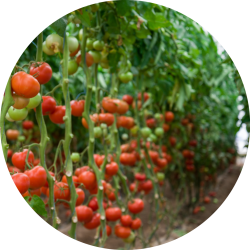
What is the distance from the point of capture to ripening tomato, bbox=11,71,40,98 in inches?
20.2

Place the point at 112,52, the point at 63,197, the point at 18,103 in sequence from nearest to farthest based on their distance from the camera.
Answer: the point at 18,103 → the point at 63,197 → the point at 112,52

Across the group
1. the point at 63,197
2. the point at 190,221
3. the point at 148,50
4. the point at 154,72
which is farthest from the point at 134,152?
the point at 190,221

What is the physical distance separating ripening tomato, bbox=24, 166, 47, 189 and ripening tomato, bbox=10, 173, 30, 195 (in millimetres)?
24

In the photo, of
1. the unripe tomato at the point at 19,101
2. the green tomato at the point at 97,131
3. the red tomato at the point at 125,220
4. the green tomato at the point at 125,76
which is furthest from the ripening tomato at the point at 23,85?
the red tomato at the point at 125,220

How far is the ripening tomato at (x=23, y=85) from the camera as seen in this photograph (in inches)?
20.2

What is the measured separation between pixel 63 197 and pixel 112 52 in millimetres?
497

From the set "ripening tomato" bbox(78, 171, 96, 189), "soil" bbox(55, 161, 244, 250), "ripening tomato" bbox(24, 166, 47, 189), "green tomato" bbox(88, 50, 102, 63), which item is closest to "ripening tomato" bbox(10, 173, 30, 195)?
"ripening tomato" bbox(24, 166, 47, 189)

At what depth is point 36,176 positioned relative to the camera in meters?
0.58

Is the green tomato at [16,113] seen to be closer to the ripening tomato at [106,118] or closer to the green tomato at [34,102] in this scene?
the green tomato at [34,102]

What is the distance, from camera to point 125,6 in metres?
0.71

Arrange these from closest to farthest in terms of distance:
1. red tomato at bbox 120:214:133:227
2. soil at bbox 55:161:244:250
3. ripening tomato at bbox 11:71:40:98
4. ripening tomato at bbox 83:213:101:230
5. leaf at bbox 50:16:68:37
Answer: ripening tomato at bbox 11:71:40:98 → leaf at bbox 50:16:68:37 → ripening tomato at bbox 83:213:101:230 → red tomato at bbox 120:214:133:227 → soil at bbox 55:161:244:250

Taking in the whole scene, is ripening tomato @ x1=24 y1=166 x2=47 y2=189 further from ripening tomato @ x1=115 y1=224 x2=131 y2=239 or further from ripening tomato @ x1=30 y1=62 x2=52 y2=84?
ripening tomato @ x1=115 y1=224 x2=131 y2=239

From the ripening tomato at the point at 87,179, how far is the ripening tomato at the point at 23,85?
0.34 meters

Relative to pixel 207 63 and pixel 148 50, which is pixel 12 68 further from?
pixel 207 63
